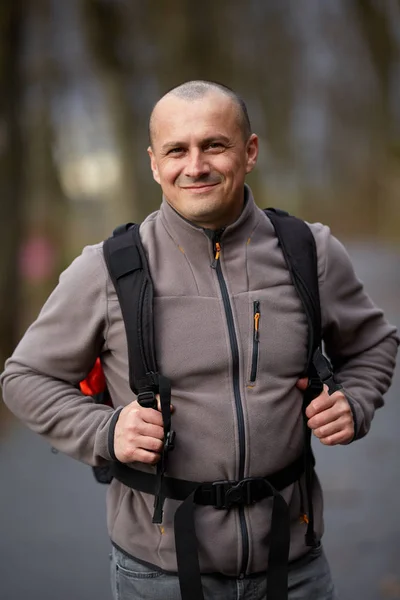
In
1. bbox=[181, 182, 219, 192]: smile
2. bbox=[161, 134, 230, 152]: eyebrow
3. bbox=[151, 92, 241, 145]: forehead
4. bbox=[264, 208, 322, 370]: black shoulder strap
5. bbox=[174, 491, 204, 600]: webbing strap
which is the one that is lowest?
bbox=[174, 491, 204, 600]: webbing strap

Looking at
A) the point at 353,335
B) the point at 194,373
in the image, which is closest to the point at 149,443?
the point at 194,373

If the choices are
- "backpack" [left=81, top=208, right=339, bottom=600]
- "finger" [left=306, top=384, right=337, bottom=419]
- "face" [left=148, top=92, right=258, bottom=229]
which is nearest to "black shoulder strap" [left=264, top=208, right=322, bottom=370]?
"backpack" [left=81, top=208, right=339, bottom=600]

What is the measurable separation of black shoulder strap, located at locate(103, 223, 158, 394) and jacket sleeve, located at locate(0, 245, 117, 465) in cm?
5

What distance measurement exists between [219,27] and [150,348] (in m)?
9.60

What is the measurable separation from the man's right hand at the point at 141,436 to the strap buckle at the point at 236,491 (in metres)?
0.21

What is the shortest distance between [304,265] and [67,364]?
0.78m

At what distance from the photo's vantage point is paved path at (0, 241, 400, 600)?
181 inches

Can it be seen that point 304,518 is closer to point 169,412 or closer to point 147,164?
point 169,412

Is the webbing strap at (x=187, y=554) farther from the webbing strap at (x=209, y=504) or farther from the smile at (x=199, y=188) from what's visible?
the smile at (x=199, y=188)

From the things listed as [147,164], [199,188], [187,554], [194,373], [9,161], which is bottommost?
[187,554]

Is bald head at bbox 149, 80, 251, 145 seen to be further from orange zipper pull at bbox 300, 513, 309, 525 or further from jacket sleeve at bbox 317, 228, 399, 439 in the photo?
orange zipper pull at bbox 300, 513, 309, 525

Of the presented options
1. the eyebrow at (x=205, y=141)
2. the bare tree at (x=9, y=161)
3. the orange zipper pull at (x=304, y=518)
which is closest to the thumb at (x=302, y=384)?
the orange zipper pull at (x=304, y=518)

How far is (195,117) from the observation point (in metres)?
2.53

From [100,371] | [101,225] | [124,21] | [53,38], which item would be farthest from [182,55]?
[100,371]
